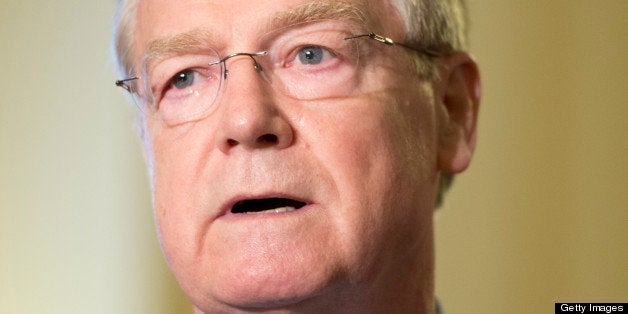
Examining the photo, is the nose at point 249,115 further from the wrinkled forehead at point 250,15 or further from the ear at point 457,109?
the ear at point 457,109

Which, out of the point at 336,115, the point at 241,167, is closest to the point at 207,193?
the point at 241,167

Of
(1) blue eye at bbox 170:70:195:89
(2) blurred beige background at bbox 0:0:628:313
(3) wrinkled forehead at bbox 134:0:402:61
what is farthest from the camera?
(2) blurred beige background at bbox 0:0:628:313

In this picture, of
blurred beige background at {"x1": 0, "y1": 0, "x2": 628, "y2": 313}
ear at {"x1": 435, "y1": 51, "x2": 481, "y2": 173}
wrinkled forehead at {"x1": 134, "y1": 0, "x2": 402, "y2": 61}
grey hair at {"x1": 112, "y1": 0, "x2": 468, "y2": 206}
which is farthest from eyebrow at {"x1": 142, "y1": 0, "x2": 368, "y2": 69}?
blurred beige background at {"x1": 0, "y1": 0, "x2": 628, "y2": 313}

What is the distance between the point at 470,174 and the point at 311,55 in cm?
146

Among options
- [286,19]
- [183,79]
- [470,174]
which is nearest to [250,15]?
[286,19]

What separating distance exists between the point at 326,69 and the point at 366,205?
256mm

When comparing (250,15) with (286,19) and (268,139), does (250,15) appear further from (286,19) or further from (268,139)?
A: (268,139)

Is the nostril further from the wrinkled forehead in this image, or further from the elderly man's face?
the wrinkled forehead

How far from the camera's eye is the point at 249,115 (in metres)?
1.62

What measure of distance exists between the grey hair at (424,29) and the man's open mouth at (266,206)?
1.28 feet

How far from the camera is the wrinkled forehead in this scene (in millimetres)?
1725

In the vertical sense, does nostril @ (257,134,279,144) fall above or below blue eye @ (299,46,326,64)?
below

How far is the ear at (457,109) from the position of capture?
6.40ft

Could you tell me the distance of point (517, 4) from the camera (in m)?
3.07
